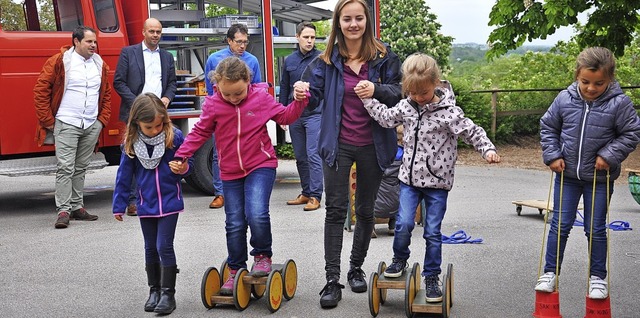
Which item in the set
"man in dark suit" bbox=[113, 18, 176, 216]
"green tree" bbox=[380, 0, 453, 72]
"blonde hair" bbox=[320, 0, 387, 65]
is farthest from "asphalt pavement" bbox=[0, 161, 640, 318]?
"green tree" bbox=[380, 0, 453, 72]

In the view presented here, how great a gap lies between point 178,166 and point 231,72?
67cm

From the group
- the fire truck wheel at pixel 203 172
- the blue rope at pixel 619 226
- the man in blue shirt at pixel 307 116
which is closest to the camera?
the blue rope at pixel 619 226

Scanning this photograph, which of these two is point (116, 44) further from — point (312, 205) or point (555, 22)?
point (555, 22)

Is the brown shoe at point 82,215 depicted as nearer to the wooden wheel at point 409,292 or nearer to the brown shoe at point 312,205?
the brown shoe at point 312,205

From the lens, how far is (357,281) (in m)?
6.34

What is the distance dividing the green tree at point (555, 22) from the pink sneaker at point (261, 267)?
22.0ft

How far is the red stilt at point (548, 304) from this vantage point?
5512mm

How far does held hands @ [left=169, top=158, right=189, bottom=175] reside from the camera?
585cm

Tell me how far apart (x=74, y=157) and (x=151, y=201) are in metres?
4.18

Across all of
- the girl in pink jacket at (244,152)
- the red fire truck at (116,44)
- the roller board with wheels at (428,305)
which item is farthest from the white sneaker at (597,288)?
the red fire truck at (116,44)

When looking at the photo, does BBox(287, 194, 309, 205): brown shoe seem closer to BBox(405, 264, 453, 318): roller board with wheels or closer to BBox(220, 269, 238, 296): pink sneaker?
BBox(220, 269, 238, 296): pink sneaker

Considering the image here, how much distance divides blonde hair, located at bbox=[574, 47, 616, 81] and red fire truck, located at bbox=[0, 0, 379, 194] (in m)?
6.37

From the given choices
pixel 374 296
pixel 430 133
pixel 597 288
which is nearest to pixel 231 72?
pixel 430 133

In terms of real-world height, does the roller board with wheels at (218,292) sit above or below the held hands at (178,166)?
below
